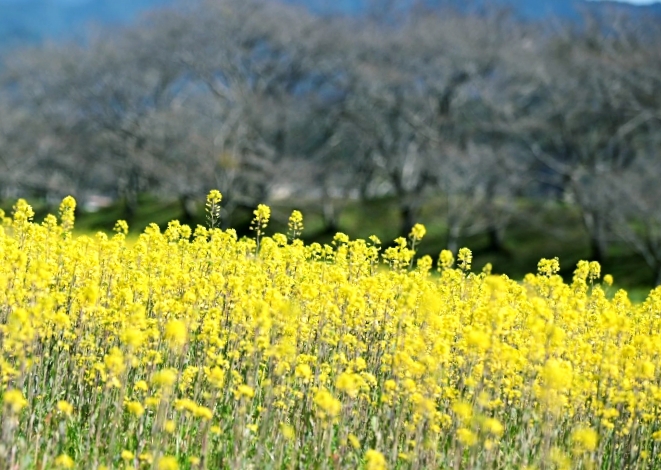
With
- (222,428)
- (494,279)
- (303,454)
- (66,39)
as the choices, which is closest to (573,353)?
(494,279)

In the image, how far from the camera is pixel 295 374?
6629 mm

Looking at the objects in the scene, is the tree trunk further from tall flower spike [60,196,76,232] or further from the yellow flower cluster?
the yellow flower cluster

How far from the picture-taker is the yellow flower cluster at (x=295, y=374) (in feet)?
18.3

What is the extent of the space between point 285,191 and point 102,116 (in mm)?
14096

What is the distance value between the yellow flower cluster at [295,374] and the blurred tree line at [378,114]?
23465mm

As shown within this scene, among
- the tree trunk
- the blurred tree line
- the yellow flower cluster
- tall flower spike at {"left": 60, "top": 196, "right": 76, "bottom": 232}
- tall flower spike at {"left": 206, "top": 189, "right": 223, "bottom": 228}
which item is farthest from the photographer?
the tree trunk

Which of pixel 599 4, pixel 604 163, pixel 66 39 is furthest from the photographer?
pixel 66 39

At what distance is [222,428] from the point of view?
638 centimetres

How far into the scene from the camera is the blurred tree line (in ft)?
115

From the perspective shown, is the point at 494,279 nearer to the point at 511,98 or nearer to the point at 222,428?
the point at 222,428

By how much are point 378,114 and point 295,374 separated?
37153mm

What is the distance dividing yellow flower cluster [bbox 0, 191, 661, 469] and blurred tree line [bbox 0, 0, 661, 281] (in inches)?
924

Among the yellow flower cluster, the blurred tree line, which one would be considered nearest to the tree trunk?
the blurred tree line

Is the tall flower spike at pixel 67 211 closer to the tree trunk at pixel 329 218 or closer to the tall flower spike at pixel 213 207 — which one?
the tall flower spike at pixel 213 207
